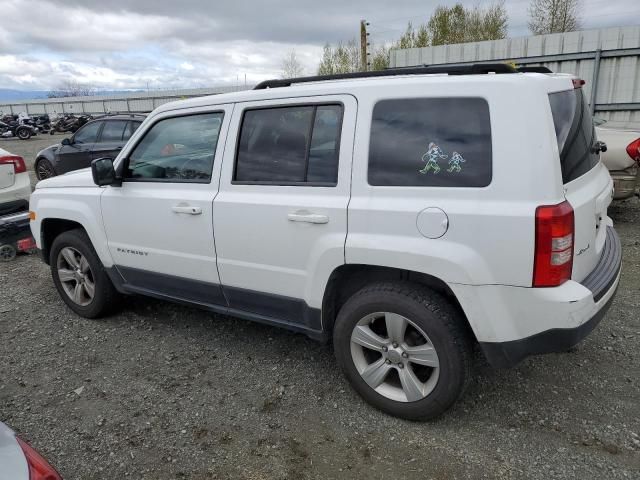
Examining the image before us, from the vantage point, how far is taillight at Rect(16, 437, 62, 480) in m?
1.61

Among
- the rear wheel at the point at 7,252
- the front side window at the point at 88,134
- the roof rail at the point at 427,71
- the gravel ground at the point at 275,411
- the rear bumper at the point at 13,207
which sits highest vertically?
the roof rail at the point at 427,71

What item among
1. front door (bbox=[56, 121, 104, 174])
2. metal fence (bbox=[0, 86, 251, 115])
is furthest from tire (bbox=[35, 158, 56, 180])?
metal fence (bbox=[0, 86, 251, 115])

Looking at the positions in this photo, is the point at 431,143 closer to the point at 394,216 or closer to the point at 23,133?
the point at 394,216

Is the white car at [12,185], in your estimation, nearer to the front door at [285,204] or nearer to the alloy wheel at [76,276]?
the alloy wheel at [76,276]

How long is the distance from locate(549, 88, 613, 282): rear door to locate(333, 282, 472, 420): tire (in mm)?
698

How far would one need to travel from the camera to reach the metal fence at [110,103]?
38256mm

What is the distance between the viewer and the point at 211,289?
3502 mm

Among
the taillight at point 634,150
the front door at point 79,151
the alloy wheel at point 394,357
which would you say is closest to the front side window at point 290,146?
the alloy wheel at point 394,357

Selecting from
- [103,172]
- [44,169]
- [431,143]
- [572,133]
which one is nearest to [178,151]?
[103,172]

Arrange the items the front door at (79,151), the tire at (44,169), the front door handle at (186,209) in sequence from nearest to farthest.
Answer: the front door handle at (186,209) < the front door at (79,151) < the tire at (44,169)

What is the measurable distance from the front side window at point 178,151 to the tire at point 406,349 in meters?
1.43

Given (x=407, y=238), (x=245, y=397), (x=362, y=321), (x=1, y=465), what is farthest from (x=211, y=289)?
(x=1, y=465)

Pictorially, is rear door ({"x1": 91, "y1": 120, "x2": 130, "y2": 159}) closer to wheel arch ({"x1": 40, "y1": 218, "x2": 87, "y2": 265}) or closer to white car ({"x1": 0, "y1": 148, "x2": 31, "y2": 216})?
white car ({"x1": 0, "y1": 148, "x2": 31, "y2": 216})

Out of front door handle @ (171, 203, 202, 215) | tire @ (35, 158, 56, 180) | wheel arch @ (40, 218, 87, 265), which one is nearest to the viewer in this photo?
front door handle @ (171, 203, 202, 215)
